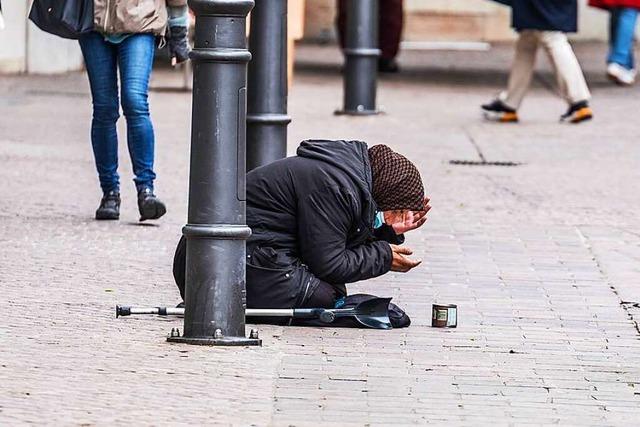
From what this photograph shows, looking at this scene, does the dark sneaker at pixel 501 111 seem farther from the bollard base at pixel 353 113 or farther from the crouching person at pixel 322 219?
the crouching person at pixel 322 219

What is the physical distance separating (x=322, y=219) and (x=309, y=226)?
59 mm

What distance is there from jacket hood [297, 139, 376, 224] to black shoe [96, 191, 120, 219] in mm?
2529

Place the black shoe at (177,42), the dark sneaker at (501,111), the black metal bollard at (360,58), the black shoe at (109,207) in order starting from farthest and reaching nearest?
the black metal bollard at (360,58) < the dark sneaker at (501,111) < the black shoe at (109,207) < the black shoe at (177,42)

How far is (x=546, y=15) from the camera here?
13.2m

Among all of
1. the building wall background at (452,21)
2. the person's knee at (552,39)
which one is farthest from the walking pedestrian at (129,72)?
the building wall background at (452,21)

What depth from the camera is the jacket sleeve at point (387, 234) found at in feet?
20.3

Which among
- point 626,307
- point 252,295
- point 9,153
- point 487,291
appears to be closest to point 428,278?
point 487,291

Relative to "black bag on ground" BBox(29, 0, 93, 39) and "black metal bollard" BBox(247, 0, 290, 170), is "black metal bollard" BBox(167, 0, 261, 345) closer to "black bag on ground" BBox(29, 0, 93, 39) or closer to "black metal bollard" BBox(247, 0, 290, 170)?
"black metal bollard" BBox(247, 0, 290, 170)

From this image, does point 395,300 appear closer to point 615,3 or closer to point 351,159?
point 351,159

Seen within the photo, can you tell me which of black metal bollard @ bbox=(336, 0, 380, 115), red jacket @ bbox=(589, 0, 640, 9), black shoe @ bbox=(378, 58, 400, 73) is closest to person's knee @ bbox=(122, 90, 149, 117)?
black metal bollard @ bbox=(336, 0, 380, 115)

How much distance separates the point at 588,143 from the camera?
41.8 ft

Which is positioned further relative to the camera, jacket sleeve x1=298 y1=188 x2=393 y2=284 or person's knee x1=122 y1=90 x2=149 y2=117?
person's knee x1=122 y1=90 x2=149 y2=117

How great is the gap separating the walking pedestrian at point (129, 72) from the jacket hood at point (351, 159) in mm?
2041

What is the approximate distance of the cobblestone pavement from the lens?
4961mm
